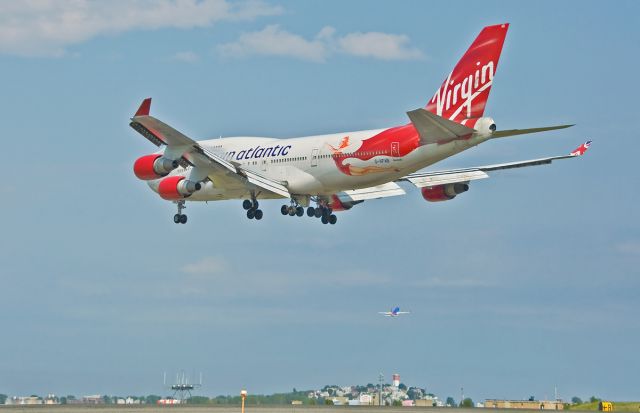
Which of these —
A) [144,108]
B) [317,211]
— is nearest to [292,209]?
[317,211]

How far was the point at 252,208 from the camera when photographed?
8206cm

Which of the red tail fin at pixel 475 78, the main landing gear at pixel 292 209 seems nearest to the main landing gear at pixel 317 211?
the main landing gear at pixel 292 209

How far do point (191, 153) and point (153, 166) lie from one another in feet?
8.74

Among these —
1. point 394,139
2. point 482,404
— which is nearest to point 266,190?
point 394,139

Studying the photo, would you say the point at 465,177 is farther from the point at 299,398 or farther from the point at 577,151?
the point at 299,398

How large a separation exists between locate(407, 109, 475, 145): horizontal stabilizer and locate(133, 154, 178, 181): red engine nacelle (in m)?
16.5

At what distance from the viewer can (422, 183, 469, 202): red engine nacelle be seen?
82.9 metres

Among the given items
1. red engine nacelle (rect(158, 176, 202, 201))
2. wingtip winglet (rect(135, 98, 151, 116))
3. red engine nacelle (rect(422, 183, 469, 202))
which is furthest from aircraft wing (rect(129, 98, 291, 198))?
red engine nacelle (rect(422, 183, 469, 202))

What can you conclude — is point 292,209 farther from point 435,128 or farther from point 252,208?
point 435,128

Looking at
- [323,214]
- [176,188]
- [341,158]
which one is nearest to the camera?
[341,158]

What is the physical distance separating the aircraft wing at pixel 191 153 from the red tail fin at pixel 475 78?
41.2 ft

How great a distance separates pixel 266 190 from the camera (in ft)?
265

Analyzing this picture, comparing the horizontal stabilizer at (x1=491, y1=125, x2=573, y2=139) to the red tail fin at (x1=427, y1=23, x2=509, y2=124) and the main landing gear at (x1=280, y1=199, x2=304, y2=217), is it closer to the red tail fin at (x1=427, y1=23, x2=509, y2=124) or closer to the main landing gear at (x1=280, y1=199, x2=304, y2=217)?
the red tail fin at (x1=427, y1=23, x2=509, y2=124)

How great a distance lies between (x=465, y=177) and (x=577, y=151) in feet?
28.9
